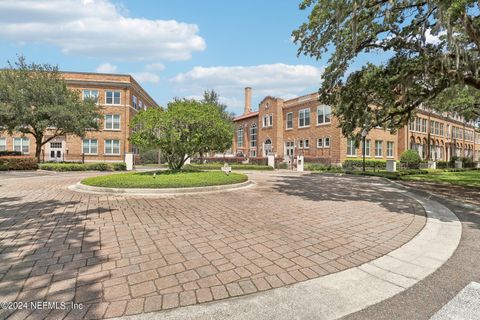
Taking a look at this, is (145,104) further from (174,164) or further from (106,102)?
(174,164)

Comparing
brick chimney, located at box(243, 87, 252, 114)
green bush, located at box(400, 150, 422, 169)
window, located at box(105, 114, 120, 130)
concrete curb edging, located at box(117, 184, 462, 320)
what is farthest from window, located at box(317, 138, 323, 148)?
concrete curb edging, located at box(117, 184, 462, 320)

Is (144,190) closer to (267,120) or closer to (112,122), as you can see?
(112,122)

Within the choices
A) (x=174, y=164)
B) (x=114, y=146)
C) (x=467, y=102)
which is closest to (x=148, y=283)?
(x=174, y=164)

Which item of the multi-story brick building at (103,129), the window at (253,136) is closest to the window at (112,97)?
the multi-story brick building at (103,129)

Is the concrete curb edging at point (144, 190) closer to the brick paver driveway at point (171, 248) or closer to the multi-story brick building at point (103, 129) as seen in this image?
the brick paver driveway at point (171, 248)

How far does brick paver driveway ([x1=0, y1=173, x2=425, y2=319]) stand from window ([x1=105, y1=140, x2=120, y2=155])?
95.0ft

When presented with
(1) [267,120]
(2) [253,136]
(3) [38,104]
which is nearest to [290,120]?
(1) [267,120]

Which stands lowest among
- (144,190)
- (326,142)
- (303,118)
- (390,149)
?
(144,190)

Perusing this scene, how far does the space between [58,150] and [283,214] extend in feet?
125

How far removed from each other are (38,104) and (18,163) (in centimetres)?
588

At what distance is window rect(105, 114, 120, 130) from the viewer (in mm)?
35094

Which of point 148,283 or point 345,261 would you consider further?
→ point 345,261

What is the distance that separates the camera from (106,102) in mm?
35188

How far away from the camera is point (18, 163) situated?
21000 millimetres
